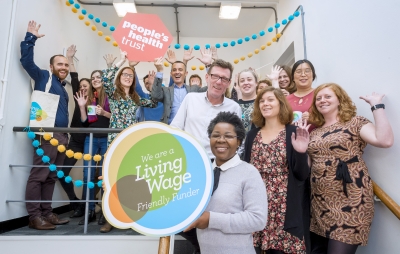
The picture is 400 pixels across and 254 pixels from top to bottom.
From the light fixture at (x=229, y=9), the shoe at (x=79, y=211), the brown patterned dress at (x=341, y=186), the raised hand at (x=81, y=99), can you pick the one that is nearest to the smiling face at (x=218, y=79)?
the brown patterned dress at (x=341, y=186)

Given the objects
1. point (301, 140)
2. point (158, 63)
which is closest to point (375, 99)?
point (301, 140)

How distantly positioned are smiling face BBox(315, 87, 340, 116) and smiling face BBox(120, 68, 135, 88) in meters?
1.57

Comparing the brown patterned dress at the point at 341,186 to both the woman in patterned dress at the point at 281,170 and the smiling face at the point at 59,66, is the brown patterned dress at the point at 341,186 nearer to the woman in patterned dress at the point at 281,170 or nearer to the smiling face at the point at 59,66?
the woman in patterned dress at the point at 281,170

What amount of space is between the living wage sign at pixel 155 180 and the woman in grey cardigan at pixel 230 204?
13cm

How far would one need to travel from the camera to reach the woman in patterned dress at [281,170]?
1295 mm

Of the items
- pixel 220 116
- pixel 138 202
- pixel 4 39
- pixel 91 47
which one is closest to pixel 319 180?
pixel 220 116

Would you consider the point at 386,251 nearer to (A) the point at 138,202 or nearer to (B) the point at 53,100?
(A) the point at 138,202

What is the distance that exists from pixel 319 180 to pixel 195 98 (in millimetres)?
894

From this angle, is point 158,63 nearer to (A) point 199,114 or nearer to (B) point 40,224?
(A) point 199,114

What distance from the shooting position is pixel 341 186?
146 centimetres

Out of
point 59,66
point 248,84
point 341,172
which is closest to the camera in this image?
point 341,172

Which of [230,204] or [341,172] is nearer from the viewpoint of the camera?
[230,204]

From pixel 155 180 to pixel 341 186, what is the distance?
3.64 ft

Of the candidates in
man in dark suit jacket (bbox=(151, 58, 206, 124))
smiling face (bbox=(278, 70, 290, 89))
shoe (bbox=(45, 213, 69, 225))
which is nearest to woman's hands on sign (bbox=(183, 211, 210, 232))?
man in dark suit jacket (bbox=(151, 58, 206, 124))
